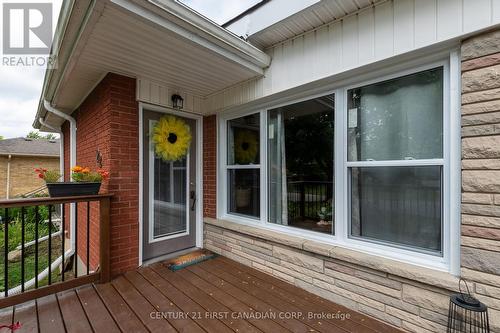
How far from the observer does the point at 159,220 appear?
3270 mm

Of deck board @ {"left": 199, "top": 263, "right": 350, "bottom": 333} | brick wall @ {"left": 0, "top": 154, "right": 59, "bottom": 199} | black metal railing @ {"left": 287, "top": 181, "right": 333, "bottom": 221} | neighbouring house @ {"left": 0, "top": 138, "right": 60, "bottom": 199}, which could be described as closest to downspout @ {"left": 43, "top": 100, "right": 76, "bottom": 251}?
deck board @ {"left": 199, "top": 263, "right": 350, "bottom": 333}

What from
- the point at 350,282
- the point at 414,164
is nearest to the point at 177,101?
the point at 414,164

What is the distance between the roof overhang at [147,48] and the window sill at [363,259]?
1.95 meters

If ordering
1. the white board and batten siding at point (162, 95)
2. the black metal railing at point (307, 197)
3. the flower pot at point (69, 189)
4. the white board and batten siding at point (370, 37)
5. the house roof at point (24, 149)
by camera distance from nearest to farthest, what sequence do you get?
the white board and batten siding at point (370, 37)
the flower pot at point (69, 189)
the black metal railing at point (307, 197)
the white board and batten siding at point (162, 95)
the house roof at point (24, 149)

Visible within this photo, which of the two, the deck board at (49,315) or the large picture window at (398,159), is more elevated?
the large picture window at (398,159)

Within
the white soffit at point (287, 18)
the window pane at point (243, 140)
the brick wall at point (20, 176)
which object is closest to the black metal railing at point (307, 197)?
the window pane at point (243, 140)

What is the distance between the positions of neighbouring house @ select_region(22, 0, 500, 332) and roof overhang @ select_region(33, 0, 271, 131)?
0.7 inches

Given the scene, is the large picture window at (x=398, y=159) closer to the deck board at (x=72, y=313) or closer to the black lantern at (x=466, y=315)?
the black lantern at (x=466, y=315)

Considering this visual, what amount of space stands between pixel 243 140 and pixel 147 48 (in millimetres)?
1651

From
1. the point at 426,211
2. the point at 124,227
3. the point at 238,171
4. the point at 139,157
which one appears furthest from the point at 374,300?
the point at 139,157

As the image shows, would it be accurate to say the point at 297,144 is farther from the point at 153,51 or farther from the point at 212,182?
the point at 153,51

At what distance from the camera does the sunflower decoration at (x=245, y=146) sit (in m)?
3.25

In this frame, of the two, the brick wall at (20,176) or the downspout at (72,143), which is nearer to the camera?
the downspout at (72,143)

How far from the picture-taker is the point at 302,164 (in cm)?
279
